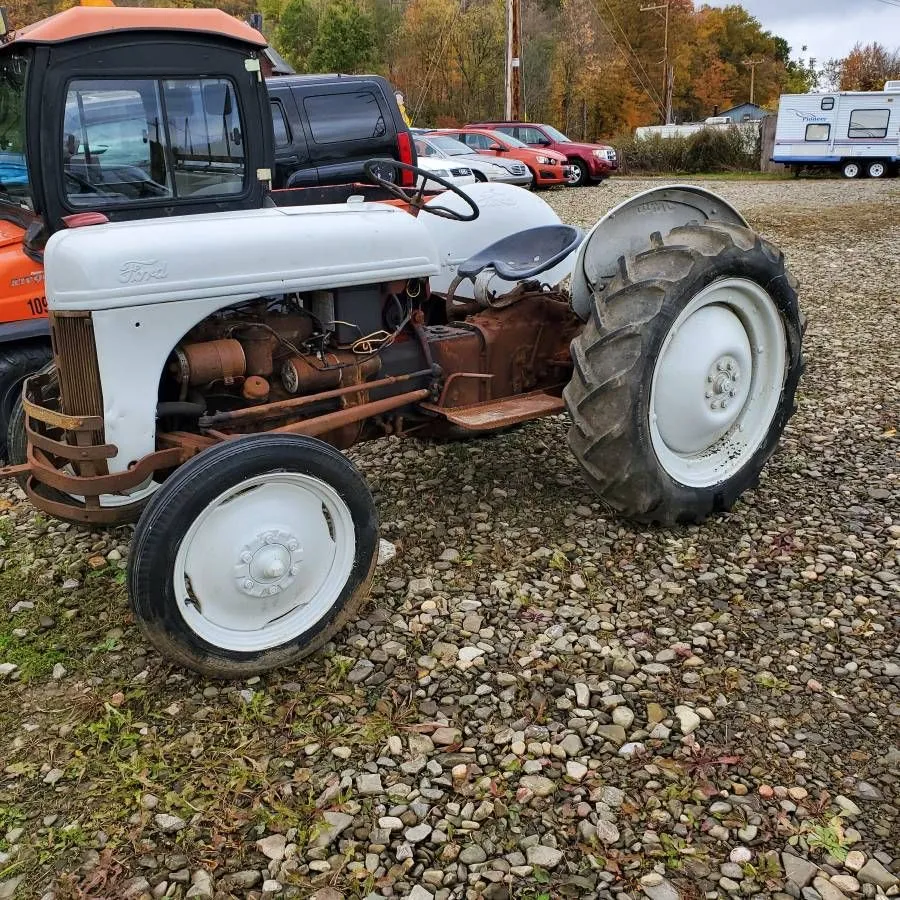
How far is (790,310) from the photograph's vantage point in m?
3.88

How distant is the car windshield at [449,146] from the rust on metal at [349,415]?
52.6 feet

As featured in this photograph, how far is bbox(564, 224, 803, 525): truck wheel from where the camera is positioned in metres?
3.40

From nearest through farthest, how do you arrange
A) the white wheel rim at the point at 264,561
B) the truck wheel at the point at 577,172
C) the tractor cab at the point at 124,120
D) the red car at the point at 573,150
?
the white wheel rim at the point at 264,561
the tractor cab at the point at 124,120
the red car at the point at 573,150
the truck wheel at the point at 577,172

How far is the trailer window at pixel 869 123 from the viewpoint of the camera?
25.2m

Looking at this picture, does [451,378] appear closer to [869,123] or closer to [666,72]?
[869,123]

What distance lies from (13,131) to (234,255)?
2447 millimetres

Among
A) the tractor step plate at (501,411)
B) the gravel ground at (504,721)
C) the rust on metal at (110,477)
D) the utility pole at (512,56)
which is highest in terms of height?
the utility pole at (512,56)

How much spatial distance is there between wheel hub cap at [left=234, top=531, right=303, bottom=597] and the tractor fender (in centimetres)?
176

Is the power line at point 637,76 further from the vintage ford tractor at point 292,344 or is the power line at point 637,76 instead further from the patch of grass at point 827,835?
the patch of grass at point 827,835

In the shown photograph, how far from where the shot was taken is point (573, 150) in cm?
2181

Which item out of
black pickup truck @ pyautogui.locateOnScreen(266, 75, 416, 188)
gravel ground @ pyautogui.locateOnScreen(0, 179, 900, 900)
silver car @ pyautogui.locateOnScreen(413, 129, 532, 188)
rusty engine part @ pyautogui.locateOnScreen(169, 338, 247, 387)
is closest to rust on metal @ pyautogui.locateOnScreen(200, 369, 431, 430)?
rusty engine part @ pyautogui.locateOnScreen(169, 338, 247, 387)

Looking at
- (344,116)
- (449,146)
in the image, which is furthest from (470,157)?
(344,116)

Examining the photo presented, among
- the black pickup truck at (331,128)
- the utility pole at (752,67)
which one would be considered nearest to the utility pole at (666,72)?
the utility pole at (752,67)

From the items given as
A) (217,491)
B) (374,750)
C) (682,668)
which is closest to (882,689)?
(682,668)
